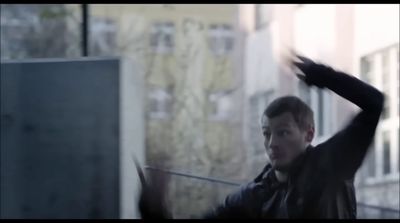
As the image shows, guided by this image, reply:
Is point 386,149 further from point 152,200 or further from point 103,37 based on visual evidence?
point 152,200

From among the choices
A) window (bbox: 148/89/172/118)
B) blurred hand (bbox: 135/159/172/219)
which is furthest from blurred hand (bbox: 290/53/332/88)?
window (bbox: 148/89/172/118)

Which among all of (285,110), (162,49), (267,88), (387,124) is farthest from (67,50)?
(285,110)

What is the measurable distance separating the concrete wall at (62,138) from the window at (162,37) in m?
9.83

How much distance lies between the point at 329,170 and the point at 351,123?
0.47 ft

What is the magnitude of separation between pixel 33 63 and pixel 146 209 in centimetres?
398

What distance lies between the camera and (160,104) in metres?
17.1

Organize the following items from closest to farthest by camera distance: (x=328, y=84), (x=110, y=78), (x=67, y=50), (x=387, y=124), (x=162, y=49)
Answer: (x=328, y=84)
(x=110, y=78)
(x=67, y=50)
(x=387, y=124)
(x=162, y=49)

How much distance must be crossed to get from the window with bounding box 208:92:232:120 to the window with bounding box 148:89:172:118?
2.63ft

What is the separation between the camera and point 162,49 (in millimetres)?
16891

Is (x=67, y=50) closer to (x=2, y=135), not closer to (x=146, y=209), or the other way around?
(x=2, y=135)

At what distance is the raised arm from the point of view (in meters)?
2.82

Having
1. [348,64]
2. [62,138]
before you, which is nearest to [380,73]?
[348,64]

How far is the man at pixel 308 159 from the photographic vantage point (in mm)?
2830

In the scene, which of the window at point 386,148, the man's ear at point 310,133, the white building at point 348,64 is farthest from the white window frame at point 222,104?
the man's ear at point 310,133
